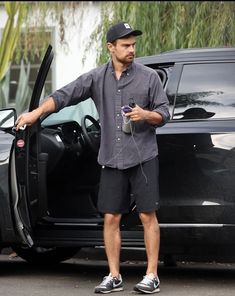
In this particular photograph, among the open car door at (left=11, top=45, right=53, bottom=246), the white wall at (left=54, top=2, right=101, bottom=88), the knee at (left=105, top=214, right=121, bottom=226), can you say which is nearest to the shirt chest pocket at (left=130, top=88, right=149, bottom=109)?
the open car door at (left=11, top=45, right=53, bottom=246)

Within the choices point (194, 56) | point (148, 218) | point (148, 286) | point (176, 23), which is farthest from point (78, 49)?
point (148, 286)

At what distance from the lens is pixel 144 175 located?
6289 millimetres

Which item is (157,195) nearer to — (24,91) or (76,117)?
(76,117)

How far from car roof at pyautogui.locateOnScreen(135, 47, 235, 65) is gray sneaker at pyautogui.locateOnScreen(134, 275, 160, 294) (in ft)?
5.27

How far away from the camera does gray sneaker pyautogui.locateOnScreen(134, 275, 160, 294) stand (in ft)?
20.7

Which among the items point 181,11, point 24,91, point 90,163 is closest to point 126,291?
point 90,163

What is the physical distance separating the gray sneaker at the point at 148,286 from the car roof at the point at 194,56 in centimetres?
161

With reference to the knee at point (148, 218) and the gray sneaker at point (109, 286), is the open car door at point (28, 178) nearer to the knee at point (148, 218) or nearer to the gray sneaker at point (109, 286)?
the gray sneaker at point (109, 286)

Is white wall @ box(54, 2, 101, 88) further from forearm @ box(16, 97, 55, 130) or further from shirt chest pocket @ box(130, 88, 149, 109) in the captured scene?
shirt chest pocket @ box(130, 88, 149, 109)

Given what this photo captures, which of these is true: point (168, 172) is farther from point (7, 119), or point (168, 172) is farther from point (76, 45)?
point (76, 45)

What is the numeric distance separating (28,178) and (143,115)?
1.06m

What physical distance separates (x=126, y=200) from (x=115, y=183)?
0.16 m

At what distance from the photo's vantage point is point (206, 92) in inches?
260

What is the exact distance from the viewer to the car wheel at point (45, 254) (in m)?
7.81
